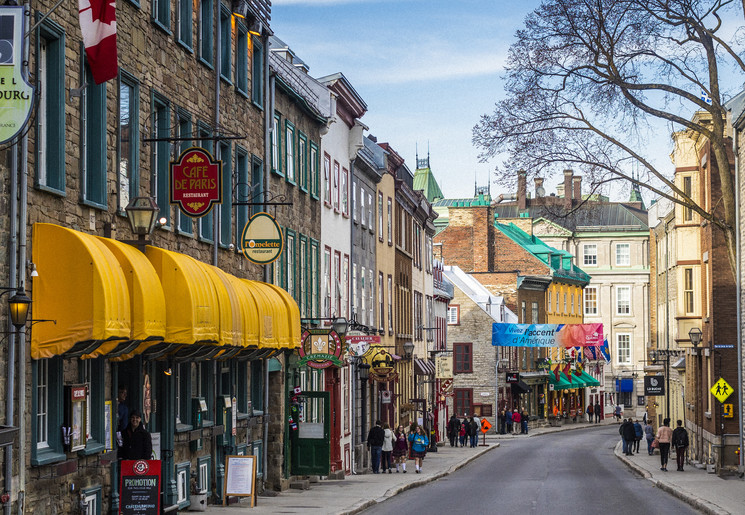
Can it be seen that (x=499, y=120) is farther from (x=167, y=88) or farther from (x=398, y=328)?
(x=398, y=328)

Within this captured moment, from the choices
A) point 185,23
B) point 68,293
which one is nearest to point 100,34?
point 68,293

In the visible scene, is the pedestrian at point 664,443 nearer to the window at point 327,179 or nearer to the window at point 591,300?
the window at point 327,179

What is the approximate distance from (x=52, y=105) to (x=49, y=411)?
3.92 m

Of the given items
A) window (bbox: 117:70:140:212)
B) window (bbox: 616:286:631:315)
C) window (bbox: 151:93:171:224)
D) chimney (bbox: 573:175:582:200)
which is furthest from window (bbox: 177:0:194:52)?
chimney (bbox: 573:175:582:200)

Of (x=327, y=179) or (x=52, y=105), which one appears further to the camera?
(x=327, y=179)

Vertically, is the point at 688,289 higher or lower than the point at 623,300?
lower

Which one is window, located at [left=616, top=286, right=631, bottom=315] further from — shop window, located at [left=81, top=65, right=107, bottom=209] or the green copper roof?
shop window, located at [left=81, top=65, right=107, bottom=209]

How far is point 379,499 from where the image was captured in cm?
2730

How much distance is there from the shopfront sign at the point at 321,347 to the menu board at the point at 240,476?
20.8 ft

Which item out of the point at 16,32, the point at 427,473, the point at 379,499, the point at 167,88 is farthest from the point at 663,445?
the point at 16,32

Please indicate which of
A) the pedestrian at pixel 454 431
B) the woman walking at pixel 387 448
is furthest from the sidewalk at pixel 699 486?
the pedestrian at pixel 454 431

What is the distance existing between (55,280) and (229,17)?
12.0 metres

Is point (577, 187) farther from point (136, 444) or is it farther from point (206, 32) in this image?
point (136, 444)

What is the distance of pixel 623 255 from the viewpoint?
4402 inches
